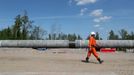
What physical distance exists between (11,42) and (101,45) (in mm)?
10830

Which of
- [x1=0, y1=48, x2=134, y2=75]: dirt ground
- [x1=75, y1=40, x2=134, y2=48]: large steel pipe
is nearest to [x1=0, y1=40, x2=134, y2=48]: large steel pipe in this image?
[x1=75, y1=40, x2=134, y2=48]: large steel pipe

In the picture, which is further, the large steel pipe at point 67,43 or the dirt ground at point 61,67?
the large steel pipe at point 67,43

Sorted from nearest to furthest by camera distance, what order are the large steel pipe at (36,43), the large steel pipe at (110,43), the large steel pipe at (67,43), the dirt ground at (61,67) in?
the dirt ground at (61,67), the large steel pipe at (110,43), the large steel pipe at (67,43), the large steel pipe at (36,43)

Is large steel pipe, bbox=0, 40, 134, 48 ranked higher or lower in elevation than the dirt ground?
higher

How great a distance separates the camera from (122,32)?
105875 millimetres

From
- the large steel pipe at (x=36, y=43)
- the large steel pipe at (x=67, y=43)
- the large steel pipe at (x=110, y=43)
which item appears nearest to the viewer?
the large steel pipe at (x=110, y=43)

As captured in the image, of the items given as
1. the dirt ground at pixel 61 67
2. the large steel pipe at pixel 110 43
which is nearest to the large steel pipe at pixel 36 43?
the large steel pipe at pixel 110 43

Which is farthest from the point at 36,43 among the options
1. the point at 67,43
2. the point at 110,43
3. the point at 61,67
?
the point at 61,67

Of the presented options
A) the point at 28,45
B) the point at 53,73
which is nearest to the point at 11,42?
the point at 28,45

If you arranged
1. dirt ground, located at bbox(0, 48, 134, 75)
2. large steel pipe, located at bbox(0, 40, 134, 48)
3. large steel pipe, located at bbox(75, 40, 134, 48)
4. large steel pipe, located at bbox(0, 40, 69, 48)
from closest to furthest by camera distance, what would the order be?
dirt ground, located at bbox(0, 48, 134, 75) < large steel pipe, located at bbox(75, 40, 134, 48) < large steel pipe, located at bbox(0, 40, 134, 48) < large steel pipe, located at bbox(0, 40, 69, 48)

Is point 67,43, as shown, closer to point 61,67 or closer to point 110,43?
point 110,43

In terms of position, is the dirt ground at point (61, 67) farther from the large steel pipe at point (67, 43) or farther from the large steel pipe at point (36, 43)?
the large steel pipe at point (36, 43)

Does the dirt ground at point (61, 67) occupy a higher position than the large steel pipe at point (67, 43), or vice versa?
the large steel pipe at point (67, 43)

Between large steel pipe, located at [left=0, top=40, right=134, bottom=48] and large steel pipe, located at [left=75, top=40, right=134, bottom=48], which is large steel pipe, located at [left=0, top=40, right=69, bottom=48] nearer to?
large steel pipe, located at [left=0, top=40, right=134, bottom=48]
